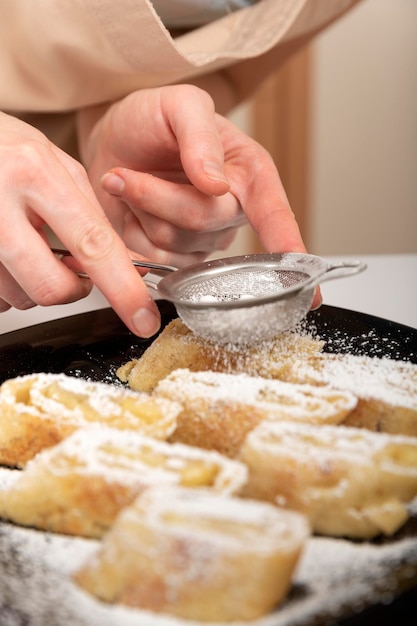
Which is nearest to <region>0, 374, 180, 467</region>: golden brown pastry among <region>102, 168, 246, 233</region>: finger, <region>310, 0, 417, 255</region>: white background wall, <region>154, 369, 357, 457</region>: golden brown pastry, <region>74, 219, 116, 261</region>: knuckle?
<region>154, 369, 357, 457</region>: golden brown pastry

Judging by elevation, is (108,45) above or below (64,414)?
above

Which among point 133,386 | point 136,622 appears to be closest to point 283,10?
point 133,386

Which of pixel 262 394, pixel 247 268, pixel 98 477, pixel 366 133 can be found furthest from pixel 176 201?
pixel 366 133

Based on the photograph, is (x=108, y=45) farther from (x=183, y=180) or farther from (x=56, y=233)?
(x=56, y=233)

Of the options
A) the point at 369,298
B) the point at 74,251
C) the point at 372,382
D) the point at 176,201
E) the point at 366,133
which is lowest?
the point at 366,133

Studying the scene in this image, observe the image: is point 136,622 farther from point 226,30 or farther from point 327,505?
point 226,30

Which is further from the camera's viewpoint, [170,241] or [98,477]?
[170,241]

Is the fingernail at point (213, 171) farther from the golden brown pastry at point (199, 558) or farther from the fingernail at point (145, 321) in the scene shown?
the golden brown pastry at point (199, 558)
